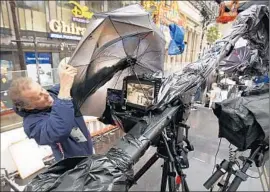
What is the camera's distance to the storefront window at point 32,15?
15.0 ft

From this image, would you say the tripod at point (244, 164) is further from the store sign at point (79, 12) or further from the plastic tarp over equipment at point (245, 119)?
the store sign at point (79, 12)

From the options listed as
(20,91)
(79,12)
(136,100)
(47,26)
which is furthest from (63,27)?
(136,100)

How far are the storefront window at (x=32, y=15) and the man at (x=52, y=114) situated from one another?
439 cm

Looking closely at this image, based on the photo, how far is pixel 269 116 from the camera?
79cm

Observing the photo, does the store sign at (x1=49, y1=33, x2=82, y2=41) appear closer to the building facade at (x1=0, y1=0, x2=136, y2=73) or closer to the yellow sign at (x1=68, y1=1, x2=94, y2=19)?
the building facade at (x1=0, y1=0, x2=136, y2=73)

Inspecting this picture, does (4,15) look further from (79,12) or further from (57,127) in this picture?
(57,127)

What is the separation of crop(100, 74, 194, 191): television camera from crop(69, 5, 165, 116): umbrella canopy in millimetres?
109

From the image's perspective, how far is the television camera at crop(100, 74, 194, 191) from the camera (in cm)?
70

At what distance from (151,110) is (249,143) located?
48 cm

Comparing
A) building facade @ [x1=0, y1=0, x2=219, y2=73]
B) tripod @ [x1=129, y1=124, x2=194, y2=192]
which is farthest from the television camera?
building facade @ [x1=0, y1=0, x2=219, y2=73]

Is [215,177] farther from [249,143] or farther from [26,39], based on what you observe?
[26,39]

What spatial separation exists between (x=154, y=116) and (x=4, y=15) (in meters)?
4.93

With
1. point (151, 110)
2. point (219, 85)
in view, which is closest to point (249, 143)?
point (151, 110)

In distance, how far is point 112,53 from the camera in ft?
3.09
